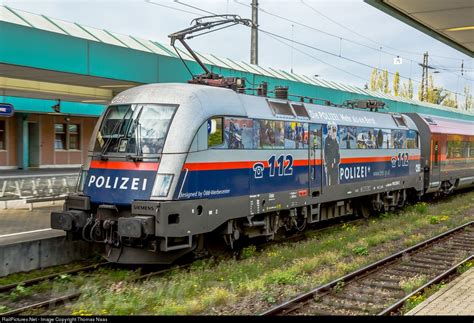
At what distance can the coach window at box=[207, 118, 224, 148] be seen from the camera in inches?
387

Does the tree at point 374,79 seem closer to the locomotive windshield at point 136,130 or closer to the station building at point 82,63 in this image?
the station building at point 82,63

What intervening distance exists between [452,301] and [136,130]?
19.0ft

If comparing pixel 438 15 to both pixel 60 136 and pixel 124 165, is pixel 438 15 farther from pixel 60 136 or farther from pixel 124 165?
pixel 60 136

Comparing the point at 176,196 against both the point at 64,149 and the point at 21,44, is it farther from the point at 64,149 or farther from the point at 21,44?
the point at 64,149

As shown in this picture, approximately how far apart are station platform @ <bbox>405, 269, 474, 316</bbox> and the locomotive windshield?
4843mm

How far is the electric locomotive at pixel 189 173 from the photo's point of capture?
30.2ft

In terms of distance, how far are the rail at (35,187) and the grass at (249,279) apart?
22.4ft

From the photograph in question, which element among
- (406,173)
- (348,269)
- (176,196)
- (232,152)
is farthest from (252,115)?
(406,173)

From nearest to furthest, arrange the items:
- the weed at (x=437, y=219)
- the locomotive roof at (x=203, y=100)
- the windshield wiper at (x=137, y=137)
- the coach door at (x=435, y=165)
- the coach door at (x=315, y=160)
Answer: the windshield wiper at (x=137, y=137) → the locomotive roof at (x=203, y=100) → the coach door at (x=315, y=160) → the weed at (x=437, y=219) → the coach door at (x=435, y=165)

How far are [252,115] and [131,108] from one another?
2417mm

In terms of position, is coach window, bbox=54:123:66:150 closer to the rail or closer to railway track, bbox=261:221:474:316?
the rail

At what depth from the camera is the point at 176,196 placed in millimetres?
9102

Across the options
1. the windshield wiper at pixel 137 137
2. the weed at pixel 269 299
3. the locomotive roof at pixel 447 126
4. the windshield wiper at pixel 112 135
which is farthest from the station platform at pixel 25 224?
the locomotive roof at pixel 447 126

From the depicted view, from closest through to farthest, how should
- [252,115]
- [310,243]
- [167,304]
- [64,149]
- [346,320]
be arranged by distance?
1. [346,320]
2. [167,304]
3. [252,115]
4. [310,243]
5. [64,149]
